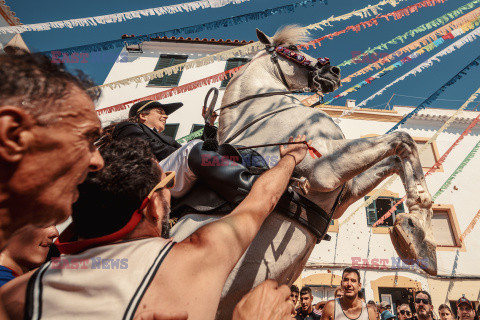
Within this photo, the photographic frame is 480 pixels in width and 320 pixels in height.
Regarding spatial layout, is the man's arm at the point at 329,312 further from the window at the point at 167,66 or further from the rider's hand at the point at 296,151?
the window at the point at 167,66

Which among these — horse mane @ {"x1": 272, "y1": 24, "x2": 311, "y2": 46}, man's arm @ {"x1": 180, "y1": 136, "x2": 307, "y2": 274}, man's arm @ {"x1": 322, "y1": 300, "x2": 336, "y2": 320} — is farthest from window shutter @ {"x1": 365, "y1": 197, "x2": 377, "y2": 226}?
man's arm @ {"x1": 180, "y1": 136, "x2": 307, "y2": 274}

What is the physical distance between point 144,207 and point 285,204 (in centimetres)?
107

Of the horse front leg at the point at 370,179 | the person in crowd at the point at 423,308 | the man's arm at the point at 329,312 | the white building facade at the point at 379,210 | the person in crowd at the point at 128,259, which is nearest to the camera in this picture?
the person in crowd at the point at 128,259

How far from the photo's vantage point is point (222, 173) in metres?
1.91

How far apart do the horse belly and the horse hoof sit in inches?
25.4

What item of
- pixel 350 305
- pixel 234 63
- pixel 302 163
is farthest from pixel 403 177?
pixel 234 63

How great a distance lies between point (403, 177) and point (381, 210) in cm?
1209

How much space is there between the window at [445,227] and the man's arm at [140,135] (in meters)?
13.9

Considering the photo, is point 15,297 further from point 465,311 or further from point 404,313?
point 404,313

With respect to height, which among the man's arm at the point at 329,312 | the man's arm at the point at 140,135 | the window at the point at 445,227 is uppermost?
the window at the point at 445,227

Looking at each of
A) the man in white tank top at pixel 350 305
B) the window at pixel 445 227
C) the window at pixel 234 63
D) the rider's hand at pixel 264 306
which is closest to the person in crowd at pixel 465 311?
the man in white tank top at pixel 350 305

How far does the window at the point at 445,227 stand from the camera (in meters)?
12.6

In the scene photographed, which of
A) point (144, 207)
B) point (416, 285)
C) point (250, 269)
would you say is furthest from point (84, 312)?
point (416, 285)

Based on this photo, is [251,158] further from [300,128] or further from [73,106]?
[73,106]
